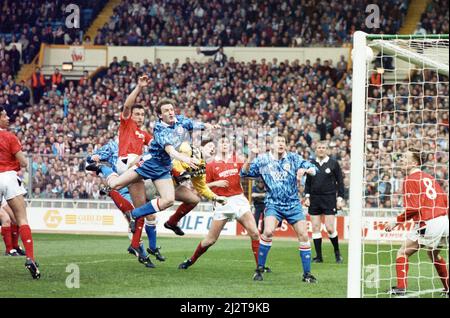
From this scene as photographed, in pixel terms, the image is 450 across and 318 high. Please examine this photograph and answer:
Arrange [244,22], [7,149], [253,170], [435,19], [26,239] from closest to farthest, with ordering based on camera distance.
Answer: [26,239] < [7,149] < [253,170] < [435,19] < [244,22]

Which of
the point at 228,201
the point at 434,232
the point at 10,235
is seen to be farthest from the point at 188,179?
the point at 434,232

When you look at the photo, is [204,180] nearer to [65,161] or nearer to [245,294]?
[245,294]

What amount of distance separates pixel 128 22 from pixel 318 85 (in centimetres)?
870

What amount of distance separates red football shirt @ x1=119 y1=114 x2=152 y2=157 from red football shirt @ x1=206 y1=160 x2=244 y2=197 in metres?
1.28

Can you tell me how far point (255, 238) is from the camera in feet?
41.2

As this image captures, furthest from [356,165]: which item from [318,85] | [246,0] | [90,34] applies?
[90,34]

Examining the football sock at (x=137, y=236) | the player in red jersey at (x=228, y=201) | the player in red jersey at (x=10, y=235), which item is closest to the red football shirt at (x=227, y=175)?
the player in red jersey at (x=228, y=201)

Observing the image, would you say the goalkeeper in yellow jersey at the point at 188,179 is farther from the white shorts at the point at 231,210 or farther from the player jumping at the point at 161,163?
the player jumping at the point at 161,163

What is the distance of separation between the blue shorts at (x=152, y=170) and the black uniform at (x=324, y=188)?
4443mm

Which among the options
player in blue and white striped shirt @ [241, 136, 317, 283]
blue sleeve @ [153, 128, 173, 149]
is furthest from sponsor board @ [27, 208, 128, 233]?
player in blue and white striped shirt @ [241, 136, 317, 283]

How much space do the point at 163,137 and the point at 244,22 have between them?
20415mm

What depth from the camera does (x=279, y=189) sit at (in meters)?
11.6

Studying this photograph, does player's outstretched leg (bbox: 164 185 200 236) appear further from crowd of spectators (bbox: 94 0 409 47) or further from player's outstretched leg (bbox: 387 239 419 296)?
crowd of spectators (bbox: 94 0 409 47)

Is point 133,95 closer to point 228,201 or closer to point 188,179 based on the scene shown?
point 188,179
